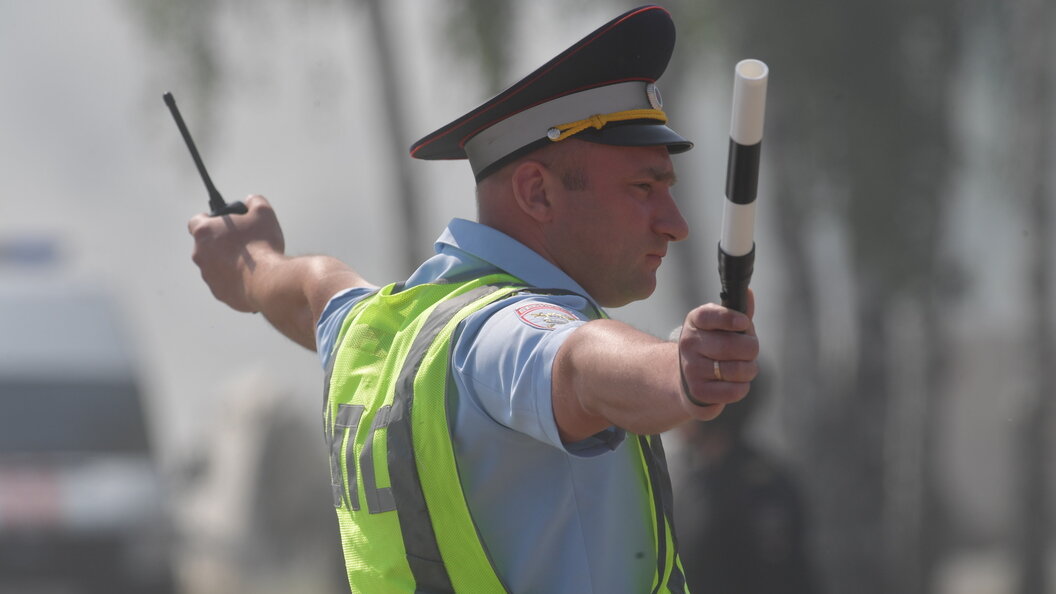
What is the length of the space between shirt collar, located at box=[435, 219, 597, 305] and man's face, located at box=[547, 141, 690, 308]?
3 cm

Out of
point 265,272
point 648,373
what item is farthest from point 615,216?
point 265,272

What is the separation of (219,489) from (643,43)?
5753 mm

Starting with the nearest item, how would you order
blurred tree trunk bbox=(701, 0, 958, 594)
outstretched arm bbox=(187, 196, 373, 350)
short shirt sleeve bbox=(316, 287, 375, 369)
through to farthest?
short shirt sleeve bbox=(316, 287, 375, 369) < outstretched arm bbox=(187, 196, 373, 350) < blurred tree trunk bbox=(701, 0, 958, 594)

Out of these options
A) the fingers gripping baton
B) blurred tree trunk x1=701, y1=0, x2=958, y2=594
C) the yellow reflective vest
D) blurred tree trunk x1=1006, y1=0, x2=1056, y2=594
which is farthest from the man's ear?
blurred tree trunk x1=1006, y1=0, x2=1056, y2=594

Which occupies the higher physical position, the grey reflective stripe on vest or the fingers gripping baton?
the fingers gripping baton

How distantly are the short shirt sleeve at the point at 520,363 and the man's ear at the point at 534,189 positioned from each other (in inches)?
8.2

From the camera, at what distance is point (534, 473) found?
1360 millimetres

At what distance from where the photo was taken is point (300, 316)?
1.90 meters

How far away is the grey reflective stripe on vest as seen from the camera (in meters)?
1.38

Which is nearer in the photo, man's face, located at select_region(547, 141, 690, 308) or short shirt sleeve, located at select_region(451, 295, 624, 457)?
short shirt sleeve, located at select_region(451, 295, 624, 457)

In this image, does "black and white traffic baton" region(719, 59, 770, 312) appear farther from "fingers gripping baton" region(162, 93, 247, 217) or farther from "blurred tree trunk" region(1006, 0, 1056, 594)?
"blurred tree trunk" region(1006, 0, 1056, 594)

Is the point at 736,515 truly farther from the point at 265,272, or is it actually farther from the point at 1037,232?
the point at 1037,232

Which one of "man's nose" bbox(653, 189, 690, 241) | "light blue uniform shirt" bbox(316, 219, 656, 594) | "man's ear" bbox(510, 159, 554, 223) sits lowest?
"light blue uniform shirt" bbox(316, 219, 656, 594)

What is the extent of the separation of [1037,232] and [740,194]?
176 inches
